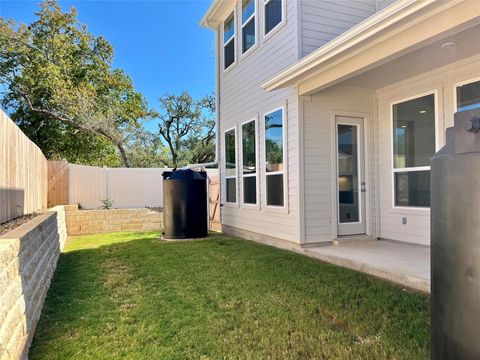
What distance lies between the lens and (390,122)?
5.53m

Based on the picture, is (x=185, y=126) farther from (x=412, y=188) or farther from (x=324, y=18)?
(x=412, y=188)

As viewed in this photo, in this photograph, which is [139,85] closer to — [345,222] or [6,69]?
[6,69]

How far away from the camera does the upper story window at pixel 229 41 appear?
26.0 feet

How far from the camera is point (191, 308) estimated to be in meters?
3.29

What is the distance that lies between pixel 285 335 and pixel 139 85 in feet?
63.7

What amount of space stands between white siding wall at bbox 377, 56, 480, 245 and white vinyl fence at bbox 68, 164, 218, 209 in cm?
830

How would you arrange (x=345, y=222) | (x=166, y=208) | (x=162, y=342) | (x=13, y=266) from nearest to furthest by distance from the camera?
(x=13, y=266) → (x=162, y=342) → (x=345, y=222) → (x=166, y=208)

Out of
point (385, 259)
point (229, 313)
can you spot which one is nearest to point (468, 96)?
point (385, 259)

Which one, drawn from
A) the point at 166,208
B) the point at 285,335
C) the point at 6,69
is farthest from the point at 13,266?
the point at 6,69

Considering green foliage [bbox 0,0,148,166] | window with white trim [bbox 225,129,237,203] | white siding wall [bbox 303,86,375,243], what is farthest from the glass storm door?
green foliage [bbox 0,0,148,166]

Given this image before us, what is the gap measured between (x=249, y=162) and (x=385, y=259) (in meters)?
3.50

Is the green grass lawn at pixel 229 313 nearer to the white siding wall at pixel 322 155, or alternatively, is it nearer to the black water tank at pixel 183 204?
the white siding wall at pixel 322 155

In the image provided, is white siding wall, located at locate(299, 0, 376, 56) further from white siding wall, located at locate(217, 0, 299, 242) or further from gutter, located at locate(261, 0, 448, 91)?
gutter, located at locate(261, 0, 448, 91)

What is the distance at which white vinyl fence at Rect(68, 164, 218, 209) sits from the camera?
33.3 ft
